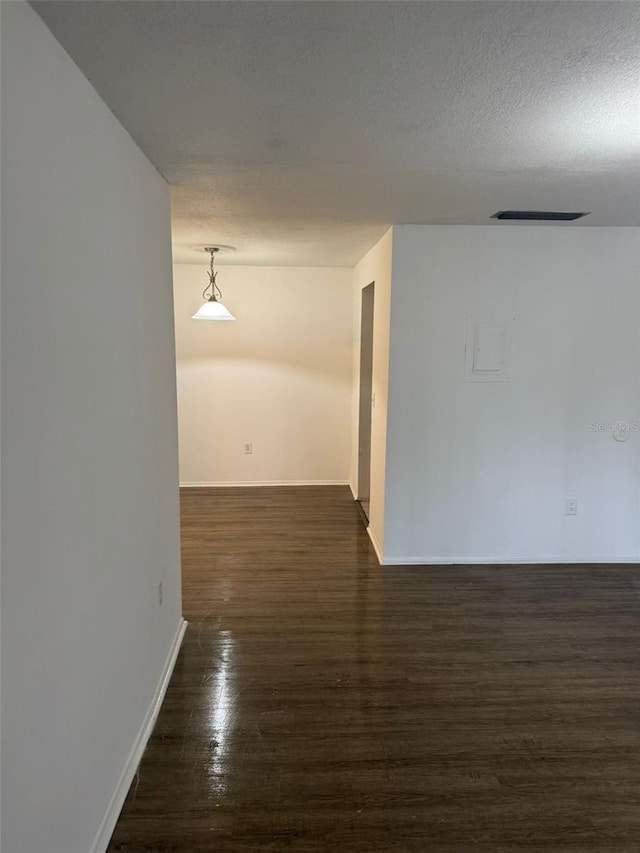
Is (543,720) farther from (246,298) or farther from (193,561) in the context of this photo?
(246,298)

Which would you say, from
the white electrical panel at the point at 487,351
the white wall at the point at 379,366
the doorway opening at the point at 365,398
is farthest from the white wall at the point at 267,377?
the white electrical panel at the point at 487,351

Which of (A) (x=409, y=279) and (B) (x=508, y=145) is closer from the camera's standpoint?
(B) (x=508, y=145)

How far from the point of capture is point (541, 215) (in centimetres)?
316

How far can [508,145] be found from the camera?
6.42 feet

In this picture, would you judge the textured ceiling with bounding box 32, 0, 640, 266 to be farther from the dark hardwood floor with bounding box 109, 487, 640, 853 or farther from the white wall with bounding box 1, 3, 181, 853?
the dark hardwood floor with bounding box 109, 487, 640, 853

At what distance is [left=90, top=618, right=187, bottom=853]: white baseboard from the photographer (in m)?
1.66

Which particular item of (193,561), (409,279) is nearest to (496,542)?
(409,279)

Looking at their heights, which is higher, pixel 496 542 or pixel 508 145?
pixel 508 145

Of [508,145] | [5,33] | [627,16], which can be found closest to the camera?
[5,33]

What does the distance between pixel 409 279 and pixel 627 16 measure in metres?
2.27

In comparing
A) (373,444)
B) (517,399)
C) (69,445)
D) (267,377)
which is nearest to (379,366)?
(373,444)

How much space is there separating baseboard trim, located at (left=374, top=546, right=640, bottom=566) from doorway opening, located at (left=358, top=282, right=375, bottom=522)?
1146 mm

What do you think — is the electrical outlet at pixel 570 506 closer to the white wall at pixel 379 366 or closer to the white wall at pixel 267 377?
the white wall at pixel 379 366

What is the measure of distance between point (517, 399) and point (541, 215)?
3.81 feet
